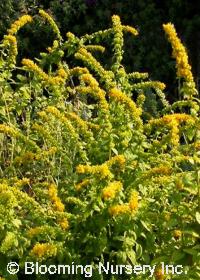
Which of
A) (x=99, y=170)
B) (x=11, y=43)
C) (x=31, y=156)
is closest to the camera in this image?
(x=99, y=170)

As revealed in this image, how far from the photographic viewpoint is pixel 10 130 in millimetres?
3123

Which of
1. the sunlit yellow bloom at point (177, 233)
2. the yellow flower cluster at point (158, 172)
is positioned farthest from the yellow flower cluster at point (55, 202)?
the sunlit yellow bloom at point (177, 233)

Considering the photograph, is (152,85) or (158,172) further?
(152,85)

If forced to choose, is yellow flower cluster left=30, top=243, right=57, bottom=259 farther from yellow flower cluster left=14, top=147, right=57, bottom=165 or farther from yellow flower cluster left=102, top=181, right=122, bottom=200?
yellow flower cluster left=14, top=147, right=57, bottom=165

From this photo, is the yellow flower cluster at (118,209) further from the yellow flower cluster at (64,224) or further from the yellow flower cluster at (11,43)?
the yellow flower cluster at (11,43)

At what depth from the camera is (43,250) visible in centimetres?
261

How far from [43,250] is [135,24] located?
15.6 feet

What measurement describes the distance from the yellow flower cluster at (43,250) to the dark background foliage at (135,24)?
4027 millimetres

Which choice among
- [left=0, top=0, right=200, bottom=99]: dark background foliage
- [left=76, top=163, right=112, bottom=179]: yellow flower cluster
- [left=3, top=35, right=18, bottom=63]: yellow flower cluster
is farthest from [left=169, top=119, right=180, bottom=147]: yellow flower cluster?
[left=0, top=0, right=200, bottom=99]: dark background foliage

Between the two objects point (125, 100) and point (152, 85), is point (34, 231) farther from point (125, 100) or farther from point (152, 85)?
point (152, 85)

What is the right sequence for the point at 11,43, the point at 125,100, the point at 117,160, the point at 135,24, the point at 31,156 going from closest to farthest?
the point at 117,160, the point at 125,100, the point at 31,156, the point at 11,43, the point at 135,24

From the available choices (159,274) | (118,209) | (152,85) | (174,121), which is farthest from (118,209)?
(152,85)

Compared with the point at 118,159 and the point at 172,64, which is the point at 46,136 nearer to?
the point at 118,159

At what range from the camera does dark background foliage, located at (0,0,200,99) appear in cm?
677
